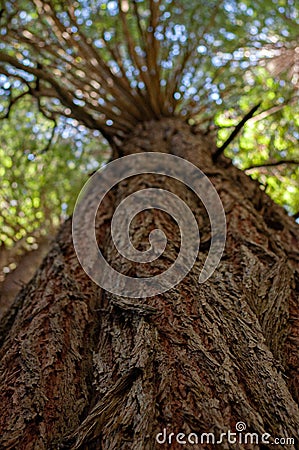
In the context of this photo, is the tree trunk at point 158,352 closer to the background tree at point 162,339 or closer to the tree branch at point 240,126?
the background tree at point 162,339

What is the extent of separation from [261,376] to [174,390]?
28 cm

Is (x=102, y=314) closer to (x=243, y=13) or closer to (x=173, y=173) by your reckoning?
(x=173, y=173)

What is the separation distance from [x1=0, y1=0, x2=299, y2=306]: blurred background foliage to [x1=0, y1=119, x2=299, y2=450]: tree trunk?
2.54 m

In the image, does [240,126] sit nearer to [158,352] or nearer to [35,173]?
[158,352]

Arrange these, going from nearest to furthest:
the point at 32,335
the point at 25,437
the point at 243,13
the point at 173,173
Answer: the point at 25,437 < the point at 32,335 < the point at 173,173 < the point at 243,13

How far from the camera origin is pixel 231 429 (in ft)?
3.64

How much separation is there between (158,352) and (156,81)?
10.9ft

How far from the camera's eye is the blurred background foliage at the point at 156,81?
4.23 meters

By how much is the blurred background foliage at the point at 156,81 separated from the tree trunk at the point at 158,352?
254 cm

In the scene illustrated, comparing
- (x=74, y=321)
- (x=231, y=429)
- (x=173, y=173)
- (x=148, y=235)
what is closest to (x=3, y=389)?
(x=74, y=321)

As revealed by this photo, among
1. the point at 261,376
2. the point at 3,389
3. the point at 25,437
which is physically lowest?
the point at 25,437

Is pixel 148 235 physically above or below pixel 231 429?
above

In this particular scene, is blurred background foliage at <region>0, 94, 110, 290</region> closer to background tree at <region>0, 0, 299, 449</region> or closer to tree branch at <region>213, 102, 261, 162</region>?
background tree at <region>0, 0, 299, 449</region>

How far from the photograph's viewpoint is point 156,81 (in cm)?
405
